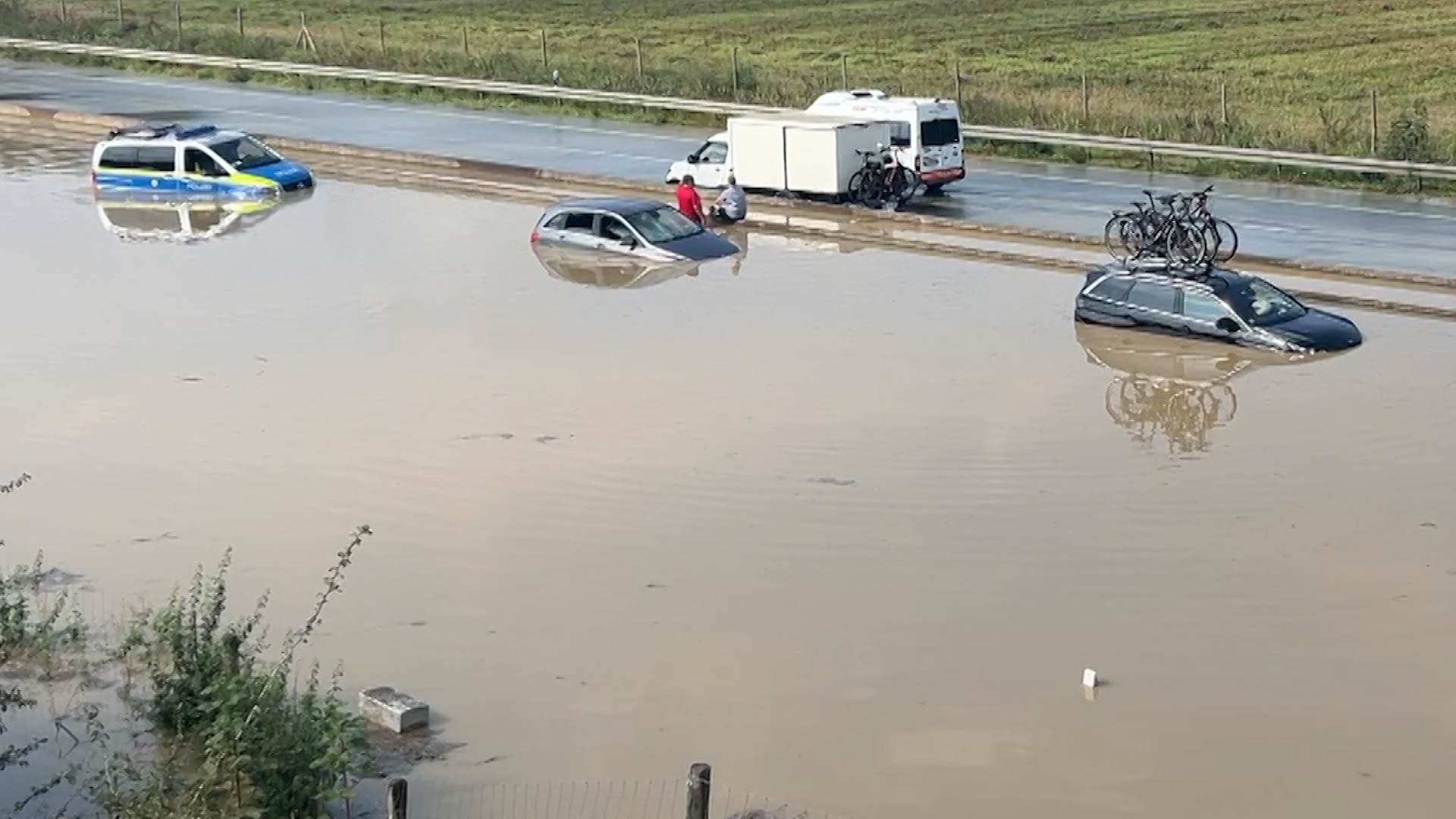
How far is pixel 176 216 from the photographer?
4000 centimetres

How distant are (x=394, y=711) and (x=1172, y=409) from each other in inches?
467

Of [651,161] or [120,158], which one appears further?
[651,161]

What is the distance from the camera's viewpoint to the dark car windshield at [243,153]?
41.5 meters

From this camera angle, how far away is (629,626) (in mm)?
18312

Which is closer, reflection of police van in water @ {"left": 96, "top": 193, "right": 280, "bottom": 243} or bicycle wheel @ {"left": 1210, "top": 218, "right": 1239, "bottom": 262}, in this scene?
bicycle wheel @ {"left": 1210, "top": 218, "right": 1239, "bottom": 262}

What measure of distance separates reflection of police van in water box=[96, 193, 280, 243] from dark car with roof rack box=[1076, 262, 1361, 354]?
1605cm

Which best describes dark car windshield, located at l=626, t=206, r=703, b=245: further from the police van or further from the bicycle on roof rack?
the police van

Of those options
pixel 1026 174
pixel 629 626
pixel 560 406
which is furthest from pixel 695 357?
pixel 1026 174

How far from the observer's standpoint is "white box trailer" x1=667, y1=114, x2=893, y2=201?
1506 inches

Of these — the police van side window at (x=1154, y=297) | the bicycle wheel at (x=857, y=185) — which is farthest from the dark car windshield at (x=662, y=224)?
the police van side window at (x=1154, y=297)

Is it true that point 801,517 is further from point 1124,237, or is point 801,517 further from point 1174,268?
point 1124,237


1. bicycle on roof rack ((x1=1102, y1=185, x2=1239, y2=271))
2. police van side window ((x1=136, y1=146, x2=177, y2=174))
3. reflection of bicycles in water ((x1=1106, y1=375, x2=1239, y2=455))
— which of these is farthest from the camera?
police van side window ((x1=136, y1=146, x2=177, y2=174))

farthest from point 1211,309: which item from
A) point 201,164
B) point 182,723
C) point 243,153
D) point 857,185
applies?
point 201,164

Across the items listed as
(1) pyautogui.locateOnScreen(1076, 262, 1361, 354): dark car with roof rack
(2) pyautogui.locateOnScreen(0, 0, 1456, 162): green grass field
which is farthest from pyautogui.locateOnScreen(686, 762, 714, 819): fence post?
(2) pyautogui.locateOnScreen(0, 0, 1456, 162): green grass field
